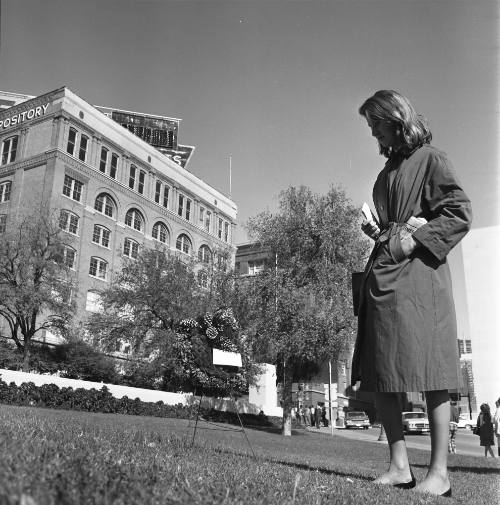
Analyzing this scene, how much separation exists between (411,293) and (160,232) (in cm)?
5505

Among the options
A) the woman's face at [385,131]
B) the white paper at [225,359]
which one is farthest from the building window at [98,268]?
the woman's face at [385,131]

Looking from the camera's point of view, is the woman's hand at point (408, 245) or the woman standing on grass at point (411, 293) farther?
the woman's hand at point (408, 245)

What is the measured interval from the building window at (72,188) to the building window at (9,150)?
5.83 meters

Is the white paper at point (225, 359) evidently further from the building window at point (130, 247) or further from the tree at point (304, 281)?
the building window at point (130, 247)

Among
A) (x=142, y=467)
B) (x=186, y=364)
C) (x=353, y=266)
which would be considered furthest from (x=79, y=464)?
(x=186, y=364)

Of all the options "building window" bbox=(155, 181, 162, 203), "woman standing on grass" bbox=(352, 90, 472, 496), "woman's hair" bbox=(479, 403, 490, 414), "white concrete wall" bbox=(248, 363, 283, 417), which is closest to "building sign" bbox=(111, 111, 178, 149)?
"building window" bbox=(155, 181, 162, 203)

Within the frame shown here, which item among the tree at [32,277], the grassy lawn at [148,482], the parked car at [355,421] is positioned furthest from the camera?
the parked car at [355,421]

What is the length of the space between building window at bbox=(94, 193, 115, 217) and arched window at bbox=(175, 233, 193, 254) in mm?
10176

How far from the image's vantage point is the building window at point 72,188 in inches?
1796

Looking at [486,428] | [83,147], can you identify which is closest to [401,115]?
[486,428]

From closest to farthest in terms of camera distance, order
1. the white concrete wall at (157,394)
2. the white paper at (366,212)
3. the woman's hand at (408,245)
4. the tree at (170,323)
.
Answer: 1. the woman's hand at (408,245)
2. the white paper at (366,212)
3. the white concrete wall at (157,394)
4. the tree at (170,323)

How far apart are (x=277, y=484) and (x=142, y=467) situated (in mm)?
621

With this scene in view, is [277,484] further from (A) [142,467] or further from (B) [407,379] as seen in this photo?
(B) [407,379]

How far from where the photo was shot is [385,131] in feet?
11.6
